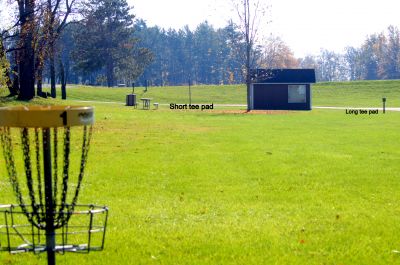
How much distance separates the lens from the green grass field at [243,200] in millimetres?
6449

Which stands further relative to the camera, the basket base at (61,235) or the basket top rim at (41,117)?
the basket base at (61,235)

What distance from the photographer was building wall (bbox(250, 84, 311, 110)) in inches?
2031

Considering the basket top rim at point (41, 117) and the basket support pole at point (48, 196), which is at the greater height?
the basket top rim at point (41, 117)

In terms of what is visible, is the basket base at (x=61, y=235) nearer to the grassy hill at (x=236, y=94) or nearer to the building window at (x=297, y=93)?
the building window at (x=297, y=93)

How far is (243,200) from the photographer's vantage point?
377 inches

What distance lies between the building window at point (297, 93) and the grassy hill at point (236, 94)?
14.0 metres

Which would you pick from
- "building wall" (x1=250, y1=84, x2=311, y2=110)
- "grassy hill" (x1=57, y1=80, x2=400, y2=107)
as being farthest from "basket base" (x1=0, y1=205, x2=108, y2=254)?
"grassy hill" (x1=57, y1=80, x2=400, y2=107)

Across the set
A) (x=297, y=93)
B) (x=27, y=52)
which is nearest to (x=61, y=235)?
(x=27, y=52)

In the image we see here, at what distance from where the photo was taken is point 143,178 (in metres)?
11.9

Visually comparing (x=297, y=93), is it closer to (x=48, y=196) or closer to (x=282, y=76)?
(x=282, y=76)

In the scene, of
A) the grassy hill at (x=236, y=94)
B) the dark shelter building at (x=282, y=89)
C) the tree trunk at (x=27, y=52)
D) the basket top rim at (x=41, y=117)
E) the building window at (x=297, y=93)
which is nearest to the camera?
the basket top rim at (x=41, y=117)

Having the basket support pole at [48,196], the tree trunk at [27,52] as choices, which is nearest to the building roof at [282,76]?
the tree trunk at [27,52]

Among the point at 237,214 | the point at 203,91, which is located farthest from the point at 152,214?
the point at 203,91

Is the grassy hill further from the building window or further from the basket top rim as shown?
the basket top rim
